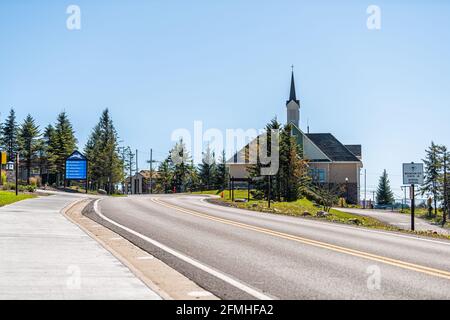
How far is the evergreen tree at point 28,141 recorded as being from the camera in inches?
3056

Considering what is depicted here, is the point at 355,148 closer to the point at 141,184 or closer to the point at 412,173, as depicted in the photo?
the point at 141,184

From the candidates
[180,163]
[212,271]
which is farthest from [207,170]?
[212,271]

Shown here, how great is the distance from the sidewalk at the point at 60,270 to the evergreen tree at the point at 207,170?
3251 inches

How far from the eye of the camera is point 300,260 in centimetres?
1052

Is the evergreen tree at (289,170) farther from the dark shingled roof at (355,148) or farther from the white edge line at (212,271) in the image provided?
the white edge line at (212,271)

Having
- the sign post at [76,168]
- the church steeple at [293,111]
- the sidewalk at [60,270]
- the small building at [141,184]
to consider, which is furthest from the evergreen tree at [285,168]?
the small building at [141,184]

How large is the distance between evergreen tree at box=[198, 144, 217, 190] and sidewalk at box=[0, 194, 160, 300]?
82584 mm

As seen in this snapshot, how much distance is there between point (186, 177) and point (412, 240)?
86.6 meters

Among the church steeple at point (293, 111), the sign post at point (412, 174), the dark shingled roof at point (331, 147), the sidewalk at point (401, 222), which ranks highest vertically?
the church steeple at point (293, 111)

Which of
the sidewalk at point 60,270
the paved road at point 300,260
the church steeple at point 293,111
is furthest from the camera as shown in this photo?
the church steeple at point 293,111

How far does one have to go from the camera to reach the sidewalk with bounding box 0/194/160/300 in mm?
7018

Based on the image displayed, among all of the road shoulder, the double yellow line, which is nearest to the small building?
the double yellow line
